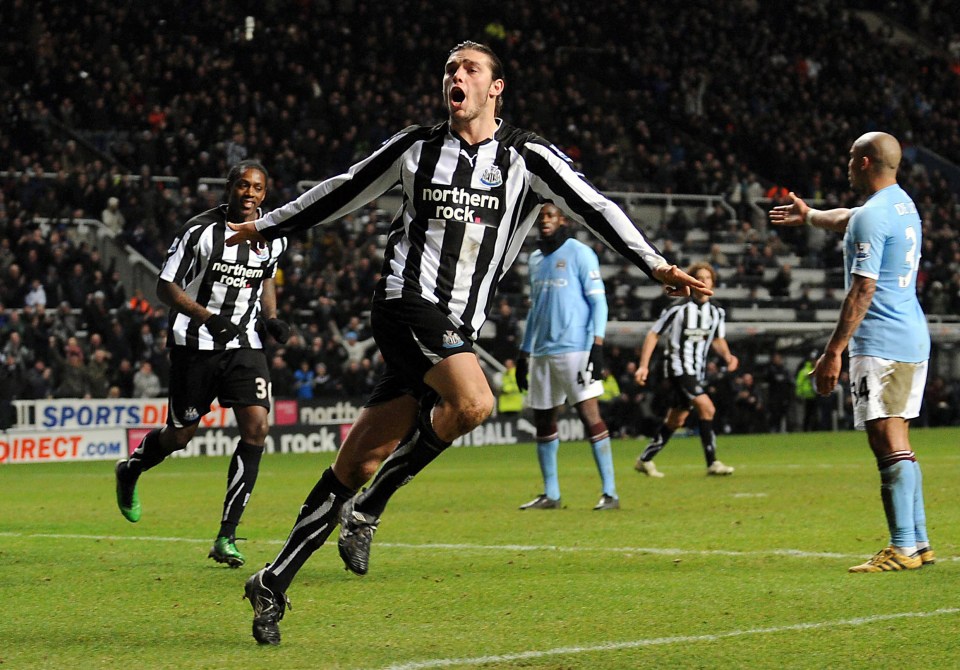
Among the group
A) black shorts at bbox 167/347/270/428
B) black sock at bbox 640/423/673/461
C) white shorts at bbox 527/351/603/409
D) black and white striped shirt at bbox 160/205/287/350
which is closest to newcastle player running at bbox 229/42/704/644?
black shorts at bbox 167/347/270/428

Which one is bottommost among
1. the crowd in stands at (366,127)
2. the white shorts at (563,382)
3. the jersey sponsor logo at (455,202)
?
the white shorts at (563,382)

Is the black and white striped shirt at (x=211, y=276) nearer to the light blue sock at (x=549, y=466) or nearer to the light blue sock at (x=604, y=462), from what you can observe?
the light blue sock at (x=549, y=466)

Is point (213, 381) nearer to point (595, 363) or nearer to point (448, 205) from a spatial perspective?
point (448, 205)

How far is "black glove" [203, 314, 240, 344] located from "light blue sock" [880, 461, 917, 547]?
3.90m

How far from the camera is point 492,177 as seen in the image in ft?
19.3

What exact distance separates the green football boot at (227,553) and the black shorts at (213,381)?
93 centimetres

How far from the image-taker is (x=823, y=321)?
A: 32.0 metres

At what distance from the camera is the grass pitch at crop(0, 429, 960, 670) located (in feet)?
17.4

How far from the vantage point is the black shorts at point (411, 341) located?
5.69 m

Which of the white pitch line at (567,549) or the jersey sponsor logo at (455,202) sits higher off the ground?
the jersey sponsor logo at (455,202)

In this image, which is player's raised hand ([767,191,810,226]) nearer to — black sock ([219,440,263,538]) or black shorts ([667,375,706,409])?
black sock ([219,440,263,538])

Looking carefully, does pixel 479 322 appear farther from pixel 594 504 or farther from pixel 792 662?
pixel 594 504

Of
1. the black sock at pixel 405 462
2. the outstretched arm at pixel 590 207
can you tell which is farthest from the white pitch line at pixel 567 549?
the outstretched arm at pixel 590 207

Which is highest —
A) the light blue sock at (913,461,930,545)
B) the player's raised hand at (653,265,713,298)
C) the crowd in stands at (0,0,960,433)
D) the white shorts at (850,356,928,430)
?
the crowd in stands at (0,0,960,433)
